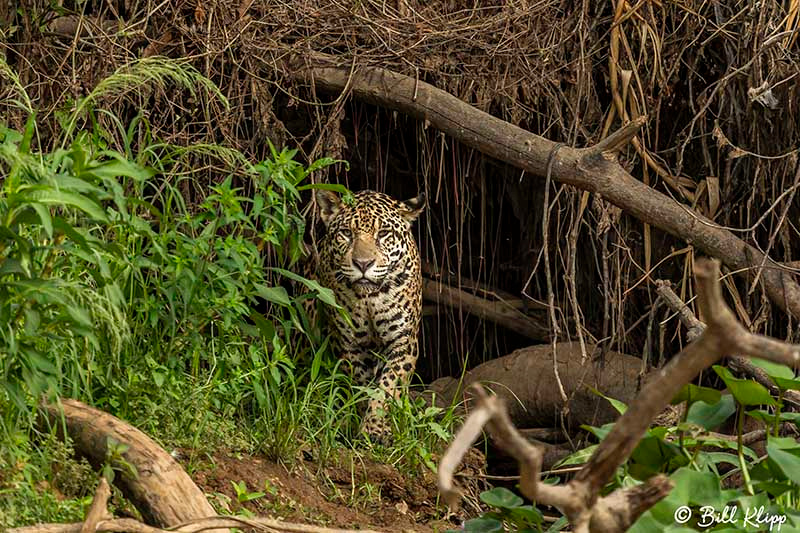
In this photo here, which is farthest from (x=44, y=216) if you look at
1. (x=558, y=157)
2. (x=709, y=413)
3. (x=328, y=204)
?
(x=328, y=204)

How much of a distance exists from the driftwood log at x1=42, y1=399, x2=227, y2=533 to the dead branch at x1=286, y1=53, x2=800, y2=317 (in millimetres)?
2287

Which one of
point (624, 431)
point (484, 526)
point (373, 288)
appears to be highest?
point (624, 431)

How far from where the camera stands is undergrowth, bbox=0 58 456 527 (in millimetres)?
3402

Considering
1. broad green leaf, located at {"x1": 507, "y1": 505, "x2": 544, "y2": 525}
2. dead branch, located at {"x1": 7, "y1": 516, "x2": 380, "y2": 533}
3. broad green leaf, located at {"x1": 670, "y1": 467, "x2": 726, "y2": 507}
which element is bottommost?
dead branch, located at {"x1": 7, "y1": 516, "x2": 380, "y2": 533}

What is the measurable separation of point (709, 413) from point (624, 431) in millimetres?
1396

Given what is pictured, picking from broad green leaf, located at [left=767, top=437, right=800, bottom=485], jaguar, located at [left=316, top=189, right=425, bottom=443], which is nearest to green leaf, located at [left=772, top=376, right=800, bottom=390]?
broad green leaf, located at [left=767, top=437, right=800, bottom=485]

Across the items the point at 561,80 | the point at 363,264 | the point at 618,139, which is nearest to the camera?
the point at 618,139

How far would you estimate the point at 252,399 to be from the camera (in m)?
5.57

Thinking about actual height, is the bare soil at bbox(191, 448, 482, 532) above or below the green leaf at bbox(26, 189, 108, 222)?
below

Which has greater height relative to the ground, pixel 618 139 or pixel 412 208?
pixel 618 139

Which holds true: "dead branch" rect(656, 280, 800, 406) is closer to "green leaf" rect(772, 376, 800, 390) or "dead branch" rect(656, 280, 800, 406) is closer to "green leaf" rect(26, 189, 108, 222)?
"green leaf" rect(772, 376, 800, 390)

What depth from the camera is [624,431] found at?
2295 mm

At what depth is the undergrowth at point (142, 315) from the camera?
11.2 ft

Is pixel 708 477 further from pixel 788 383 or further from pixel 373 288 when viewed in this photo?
pixel 373 288
